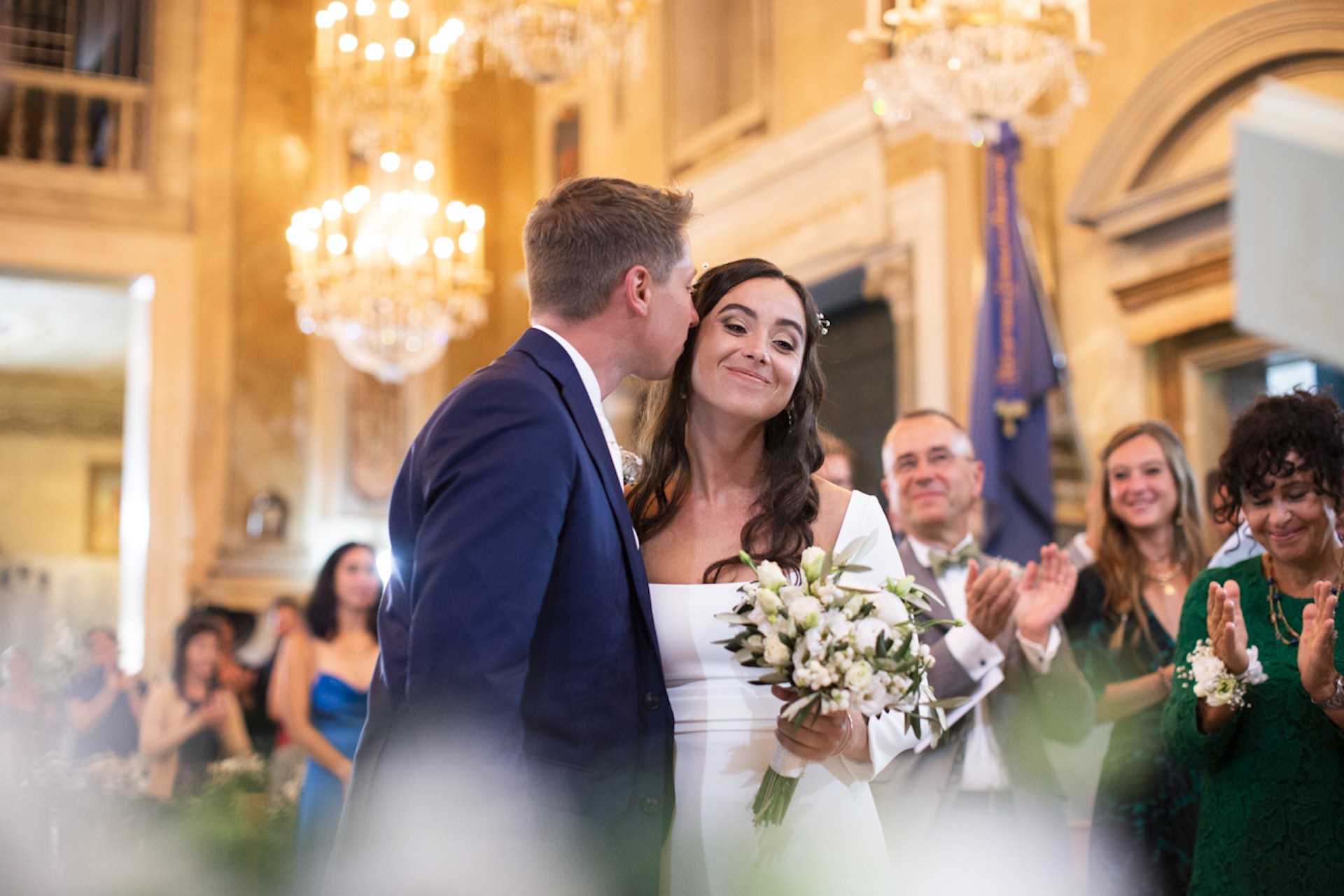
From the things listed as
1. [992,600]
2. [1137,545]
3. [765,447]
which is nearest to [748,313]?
[765,447]

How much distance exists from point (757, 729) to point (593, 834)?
411 mm

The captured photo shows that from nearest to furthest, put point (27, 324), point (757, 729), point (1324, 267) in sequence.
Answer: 1. point (1324, 267)
2. point (757, 729)
3. point (27, 324)

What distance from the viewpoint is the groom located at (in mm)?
1740

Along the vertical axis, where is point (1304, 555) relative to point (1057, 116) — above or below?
below

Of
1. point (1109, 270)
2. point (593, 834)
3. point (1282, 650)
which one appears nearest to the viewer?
point (593, 834)

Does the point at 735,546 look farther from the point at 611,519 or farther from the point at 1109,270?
the point at 1109,270

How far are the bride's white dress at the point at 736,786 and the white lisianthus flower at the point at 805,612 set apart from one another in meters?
0.23

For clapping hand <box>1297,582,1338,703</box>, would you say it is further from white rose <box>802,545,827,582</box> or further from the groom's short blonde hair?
the groom's short blonde hair

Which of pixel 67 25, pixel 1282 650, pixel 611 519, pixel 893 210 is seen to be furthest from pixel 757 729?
pixel 67 25

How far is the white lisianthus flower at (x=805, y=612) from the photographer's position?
1905 mm

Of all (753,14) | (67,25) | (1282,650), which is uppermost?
(67,25)

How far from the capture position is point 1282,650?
8.60 ft

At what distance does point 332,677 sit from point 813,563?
3507 millimetres

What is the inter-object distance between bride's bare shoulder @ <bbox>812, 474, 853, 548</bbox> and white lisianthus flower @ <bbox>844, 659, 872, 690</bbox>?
437 mm
